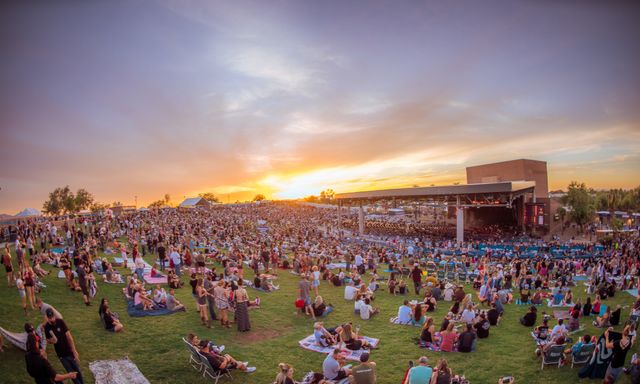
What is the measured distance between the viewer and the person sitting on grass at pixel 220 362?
21.9ft

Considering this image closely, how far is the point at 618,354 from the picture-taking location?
6363mm

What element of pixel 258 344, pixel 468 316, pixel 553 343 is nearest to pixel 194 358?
pixel 258 344

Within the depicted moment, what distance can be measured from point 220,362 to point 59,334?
2852 mm

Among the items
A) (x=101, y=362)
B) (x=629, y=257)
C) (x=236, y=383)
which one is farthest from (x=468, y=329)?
(x=629, y=257)

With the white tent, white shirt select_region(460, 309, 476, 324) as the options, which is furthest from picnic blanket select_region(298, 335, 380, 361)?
the white tent

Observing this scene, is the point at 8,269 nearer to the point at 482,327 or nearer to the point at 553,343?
the point at 482,327

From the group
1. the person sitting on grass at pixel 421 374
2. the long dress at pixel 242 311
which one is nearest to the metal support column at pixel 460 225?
the long dress at pixel 242 311

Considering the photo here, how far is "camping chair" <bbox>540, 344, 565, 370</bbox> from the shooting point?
727 centimetres

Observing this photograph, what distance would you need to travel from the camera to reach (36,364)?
490 centimetres

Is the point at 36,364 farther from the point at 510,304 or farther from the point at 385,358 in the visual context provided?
the point at 510,304

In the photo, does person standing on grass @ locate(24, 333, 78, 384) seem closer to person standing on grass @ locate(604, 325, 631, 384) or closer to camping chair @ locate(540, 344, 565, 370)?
camping chair @ locate(540, 344, 565, 370)

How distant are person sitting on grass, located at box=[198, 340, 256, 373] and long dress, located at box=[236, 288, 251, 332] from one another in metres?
2.08

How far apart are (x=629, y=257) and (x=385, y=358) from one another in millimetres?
21076

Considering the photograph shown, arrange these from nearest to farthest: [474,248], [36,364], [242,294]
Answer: [36,364] → [242,294] → [474,248]
